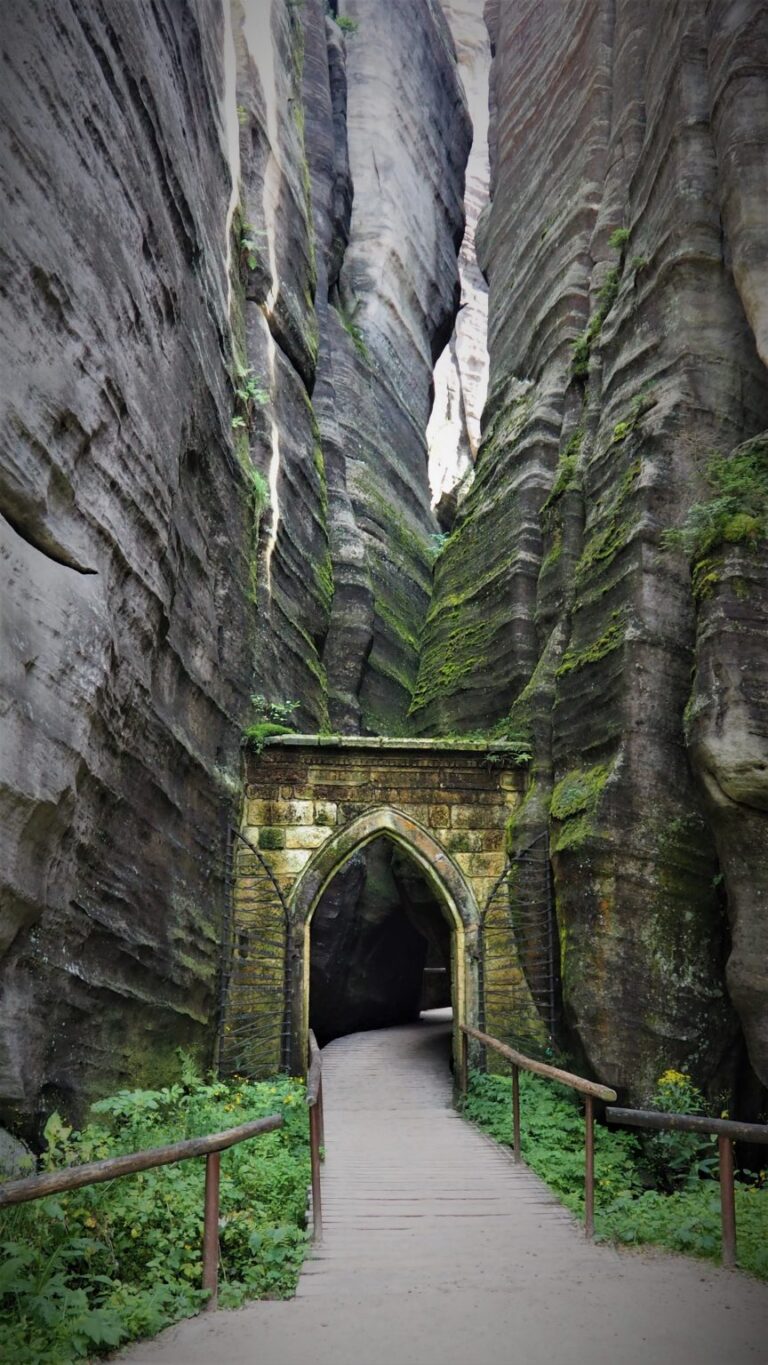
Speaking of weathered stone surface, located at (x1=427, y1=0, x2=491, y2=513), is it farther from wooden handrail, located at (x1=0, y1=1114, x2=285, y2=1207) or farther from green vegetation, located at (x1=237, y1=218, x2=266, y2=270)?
wooden handrail, located at (x1=0, y1=1114, x2=285, y2=1207)

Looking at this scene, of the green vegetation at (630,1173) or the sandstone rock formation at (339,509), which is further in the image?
the sandstone rock formation at (339,509)

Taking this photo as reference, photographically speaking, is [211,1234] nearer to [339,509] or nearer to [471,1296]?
[471,1296]

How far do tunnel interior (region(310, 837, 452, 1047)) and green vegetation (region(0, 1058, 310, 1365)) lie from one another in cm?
716

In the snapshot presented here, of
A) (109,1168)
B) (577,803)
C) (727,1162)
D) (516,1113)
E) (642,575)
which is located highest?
(642,575)

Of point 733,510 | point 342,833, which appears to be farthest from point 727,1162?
point 342,833

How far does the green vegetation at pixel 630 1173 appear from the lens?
4918 millimetres

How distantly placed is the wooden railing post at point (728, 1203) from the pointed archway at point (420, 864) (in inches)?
240

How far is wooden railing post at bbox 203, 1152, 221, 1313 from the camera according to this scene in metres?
3.93

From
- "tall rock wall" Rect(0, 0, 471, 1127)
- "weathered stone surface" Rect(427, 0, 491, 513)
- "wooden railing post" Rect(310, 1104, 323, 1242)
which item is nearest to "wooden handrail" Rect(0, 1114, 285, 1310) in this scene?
"wooden railing post" Rect(310, 1104, 323, 1242)

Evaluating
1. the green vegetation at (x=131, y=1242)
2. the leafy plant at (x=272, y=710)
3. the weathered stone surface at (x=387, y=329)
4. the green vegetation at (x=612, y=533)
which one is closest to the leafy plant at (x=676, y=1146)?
the green vegetation at (x=131, y=1242)

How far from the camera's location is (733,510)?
8.66 m

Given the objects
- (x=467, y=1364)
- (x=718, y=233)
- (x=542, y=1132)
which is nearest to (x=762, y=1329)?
(x=467, y=1364)

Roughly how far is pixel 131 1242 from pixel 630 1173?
4.80 meters

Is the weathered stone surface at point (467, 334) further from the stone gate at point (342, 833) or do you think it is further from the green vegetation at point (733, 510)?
the green vegetation at point (733, 510)
